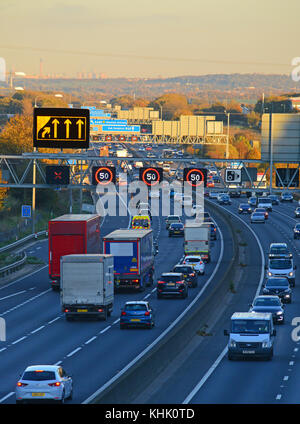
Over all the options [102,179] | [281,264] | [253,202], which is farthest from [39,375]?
[253,202]

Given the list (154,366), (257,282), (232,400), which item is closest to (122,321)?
(154,366)

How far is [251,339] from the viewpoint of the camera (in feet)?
131

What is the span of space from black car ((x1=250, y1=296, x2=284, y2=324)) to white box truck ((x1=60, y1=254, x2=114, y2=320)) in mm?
7266

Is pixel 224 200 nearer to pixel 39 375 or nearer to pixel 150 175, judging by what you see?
pixel 150 175

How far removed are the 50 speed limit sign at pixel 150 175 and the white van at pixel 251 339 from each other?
3086 cm

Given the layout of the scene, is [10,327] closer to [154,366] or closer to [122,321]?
[122,321]

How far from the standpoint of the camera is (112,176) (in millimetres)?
71062

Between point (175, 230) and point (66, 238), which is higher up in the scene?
point (66, 238)

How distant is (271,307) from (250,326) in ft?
30.7

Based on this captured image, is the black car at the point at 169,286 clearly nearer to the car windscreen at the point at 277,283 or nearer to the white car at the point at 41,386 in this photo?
the car windscreen at the point at 277,283

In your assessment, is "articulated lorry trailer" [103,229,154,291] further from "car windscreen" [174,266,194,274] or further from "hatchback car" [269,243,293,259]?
"hatchback car" [269,243,293,259]

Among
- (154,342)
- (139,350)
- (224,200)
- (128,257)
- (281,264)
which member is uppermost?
(128,257)

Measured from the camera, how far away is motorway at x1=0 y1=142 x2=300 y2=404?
32.5 m

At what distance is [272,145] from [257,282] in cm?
1069
